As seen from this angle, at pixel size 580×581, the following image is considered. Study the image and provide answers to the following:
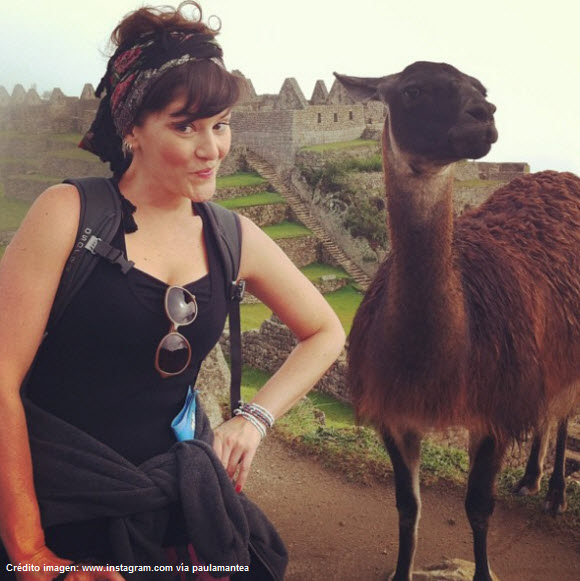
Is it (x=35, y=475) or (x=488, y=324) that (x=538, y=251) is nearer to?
(x=488, y=324)

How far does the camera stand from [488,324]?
11.6 feet

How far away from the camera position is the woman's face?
1788mm

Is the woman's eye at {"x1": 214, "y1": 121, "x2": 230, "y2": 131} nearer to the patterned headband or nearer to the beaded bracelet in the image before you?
the patterned headband

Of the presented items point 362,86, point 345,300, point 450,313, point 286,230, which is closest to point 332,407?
point 450,313

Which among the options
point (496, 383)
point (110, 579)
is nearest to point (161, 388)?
point (110, 579)

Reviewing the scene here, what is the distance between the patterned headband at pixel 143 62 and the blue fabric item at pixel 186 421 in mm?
735

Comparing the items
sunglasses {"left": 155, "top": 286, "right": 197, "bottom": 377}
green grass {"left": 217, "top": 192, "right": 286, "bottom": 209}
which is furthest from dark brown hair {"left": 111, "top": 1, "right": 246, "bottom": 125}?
green grass {"left": 217, "top": 192, "right": 286, "bottom": 209}

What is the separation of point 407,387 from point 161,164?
77.4 inches

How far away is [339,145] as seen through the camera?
3094 centimetres

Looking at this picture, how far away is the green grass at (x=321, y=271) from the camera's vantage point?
24172 mm

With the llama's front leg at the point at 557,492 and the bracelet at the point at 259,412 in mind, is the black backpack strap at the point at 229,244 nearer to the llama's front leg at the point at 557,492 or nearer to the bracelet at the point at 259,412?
the bracelet at the point at 259,412

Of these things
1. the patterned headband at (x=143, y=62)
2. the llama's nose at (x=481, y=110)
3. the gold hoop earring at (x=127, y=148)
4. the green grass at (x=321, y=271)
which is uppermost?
the llama's nose at (x=481, y=110)

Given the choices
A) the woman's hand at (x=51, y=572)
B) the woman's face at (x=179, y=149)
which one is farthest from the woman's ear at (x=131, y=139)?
the woman's hand at (x=51, y=572)

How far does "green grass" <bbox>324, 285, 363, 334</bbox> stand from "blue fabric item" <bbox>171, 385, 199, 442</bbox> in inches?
650
